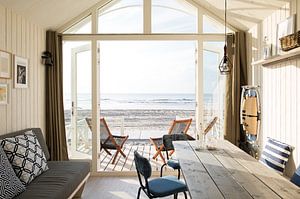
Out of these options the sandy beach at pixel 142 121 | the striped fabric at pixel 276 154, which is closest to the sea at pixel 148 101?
the sandy beach at pixel 142 121

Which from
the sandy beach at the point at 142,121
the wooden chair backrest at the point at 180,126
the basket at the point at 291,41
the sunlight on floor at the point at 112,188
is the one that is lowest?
the sunlight on floor at the point at 112,188

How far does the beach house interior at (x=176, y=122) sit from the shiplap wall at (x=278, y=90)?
0.01m

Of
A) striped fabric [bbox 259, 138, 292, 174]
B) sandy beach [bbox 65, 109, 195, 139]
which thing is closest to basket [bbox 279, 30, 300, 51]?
striped fabric [bbox 259, 138, 292, 174]

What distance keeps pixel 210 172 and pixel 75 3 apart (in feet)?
11.1

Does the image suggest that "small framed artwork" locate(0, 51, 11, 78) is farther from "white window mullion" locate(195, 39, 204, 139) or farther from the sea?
the sea

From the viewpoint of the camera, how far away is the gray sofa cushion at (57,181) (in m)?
2.62

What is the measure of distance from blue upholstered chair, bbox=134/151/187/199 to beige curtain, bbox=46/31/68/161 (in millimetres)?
2309

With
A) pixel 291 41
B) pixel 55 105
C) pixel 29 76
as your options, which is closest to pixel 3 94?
pixel 29 76

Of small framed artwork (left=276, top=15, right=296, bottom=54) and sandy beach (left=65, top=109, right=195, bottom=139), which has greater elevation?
small framed artwork (left=276, top=15, right=296, bottom=54)

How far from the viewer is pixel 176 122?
5.66 meters

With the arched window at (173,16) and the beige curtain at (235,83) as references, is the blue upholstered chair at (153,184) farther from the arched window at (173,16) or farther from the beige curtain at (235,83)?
the arched window at (173,16)

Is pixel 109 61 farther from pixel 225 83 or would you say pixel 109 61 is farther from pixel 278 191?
pixel 278 191

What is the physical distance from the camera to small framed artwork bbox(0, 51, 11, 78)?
10.9 feet

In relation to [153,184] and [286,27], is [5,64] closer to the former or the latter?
[153,184]
